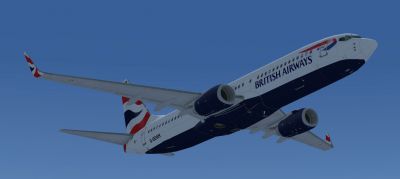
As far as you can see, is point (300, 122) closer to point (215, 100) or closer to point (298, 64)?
point (298, 64)

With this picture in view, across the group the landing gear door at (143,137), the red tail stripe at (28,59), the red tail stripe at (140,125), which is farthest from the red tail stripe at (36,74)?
the red tail stripe at (140,125)

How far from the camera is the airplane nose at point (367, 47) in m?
47.8

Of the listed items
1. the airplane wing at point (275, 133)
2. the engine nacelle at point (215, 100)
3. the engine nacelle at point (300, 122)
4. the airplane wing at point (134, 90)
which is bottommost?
the engine nacelle at point (215, 100)

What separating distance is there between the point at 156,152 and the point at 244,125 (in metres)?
11.3

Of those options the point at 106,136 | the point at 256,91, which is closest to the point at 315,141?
the point at 256,91

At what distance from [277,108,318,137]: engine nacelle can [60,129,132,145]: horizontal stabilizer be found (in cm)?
1576

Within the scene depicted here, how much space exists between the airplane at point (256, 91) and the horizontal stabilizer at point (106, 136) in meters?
1.01

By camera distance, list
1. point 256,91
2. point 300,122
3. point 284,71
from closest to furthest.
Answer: point 284,71 < point 256,91 < point 300,122

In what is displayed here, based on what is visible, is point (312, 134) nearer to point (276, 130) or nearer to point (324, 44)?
point (276, 130)

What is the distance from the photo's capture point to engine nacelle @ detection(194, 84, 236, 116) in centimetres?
4864

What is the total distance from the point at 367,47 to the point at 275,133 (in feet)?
46.3

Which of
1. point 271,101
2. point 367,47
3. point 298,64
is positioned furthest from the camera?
point 271,101

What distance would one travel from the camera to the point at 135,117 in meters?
68.0

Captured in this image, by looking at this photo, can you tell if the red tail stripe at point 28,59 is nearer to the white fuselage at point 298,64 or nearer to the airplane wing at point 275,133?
the white fuselage at point 298,64
